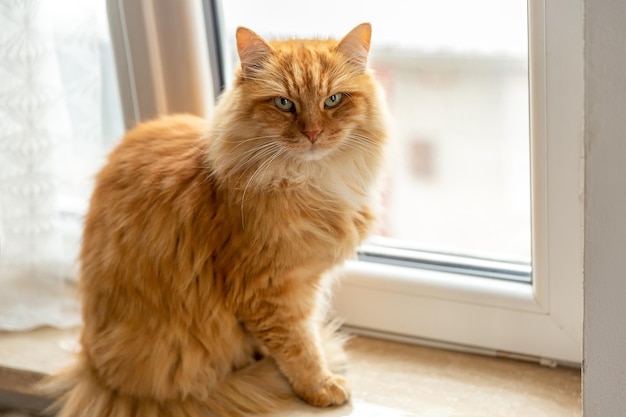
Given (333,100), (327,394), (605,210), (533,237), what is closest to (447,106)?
(533,237)

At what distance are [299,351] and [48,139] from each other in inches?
25.8

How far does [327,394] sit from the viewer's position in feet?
4.74

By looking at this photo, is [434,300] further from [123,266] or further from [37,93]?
[37,93]

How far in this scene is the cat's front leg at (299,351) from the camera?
1401 mm

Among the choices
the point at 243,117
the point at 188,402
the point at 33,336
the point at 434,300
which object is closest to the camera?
the point at 243,117

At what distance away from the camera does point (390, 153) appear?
142cm

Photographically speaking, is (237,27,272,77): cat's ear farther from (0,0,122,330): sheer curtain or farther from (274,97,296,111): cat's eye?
(0,0,122,330): sheer curtain

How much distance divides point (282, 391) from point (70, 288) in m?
0.58

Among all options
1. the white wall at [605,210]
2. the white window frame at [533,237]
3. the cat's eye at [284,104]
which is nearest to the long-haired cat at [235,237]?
the cat's eye at [284,104]

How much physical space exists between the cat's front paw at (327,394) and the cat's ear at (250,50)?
55 cm

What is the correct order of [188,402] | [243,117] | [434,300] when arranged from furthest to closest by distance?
[434,300] < [188,402] < [243,117]

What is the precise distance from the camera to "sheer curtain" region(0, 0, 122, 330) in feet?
5.12

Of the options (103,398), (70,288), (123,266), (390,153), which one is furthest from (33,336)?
(390,153)

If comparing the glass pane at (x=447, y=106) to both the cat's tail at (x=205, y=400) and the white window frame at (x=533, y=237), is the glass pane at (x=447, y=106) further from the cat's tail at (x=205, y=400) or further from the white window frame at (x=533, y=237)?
the cat's tail at (x=205, y=400)
